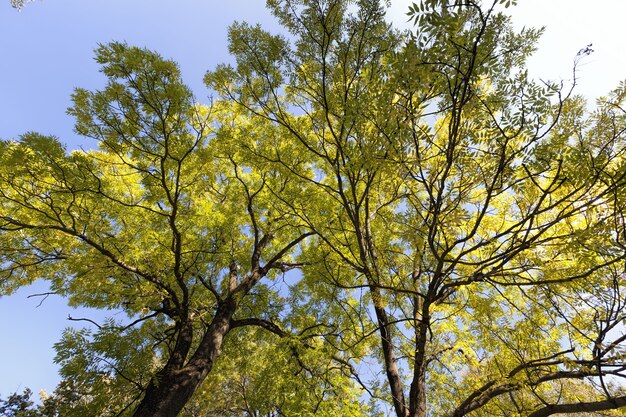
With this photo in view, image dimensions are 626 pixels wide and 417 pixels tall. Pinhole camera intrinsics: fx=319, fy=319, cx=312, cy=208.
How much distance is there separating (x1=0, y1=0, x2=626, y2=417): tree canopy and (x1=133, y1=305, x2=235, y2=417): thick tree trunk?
3 cm

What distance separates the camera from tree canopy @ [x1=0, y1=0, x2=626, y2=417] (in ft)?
7.64

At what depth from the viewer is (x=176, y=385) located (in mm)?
4238

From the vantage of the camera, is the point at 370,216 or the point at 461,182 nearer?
the point at 461,182

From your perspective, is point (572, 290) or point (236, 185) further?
point (236, 185)

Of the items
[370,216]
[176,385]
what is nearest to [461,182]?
[370,216]

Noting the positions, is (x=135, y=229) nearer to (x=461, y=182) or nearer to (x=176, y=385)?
(x=176, y=385)

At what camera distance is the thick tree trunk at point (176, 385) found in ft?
13.1

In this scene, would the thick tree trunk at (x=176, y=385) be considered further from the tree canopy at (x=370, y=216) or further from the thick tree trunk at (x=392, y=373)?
the thick tree trunk at (x=392, y=373)

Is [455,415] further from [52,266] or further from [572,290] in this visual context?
[52,266]

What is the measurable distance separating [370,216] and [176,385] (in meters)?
3.54

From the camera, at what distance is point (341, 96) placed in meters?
3.42

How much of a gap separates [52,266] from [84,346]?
2703mm

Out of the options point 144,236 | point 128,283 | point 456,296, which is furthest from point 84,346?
point 456,296

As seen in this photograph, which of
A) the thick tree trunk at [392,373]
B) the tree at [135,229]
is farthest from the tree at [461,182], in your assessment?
the tree at [135,229]
